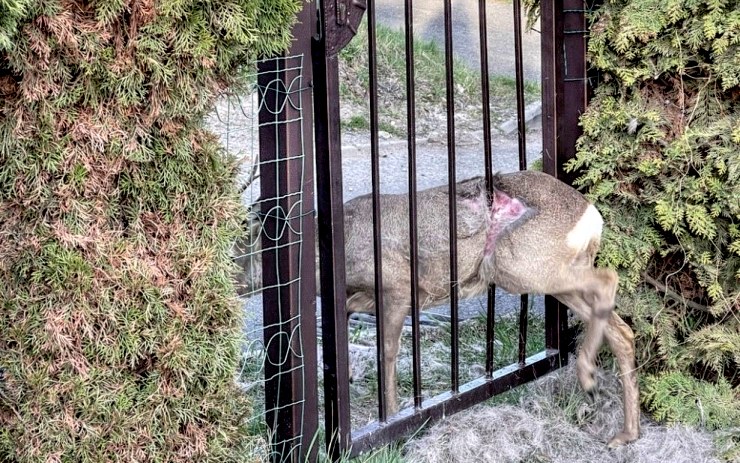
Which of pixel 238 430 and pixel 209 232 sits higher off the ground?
pixel 209 232

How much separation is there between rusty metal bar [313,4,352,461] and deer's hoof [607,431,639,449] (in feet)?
4.67

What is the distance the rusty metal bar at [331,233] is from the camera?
3.88m

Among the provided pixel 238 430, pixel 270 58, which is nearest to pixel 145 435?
pixel 238 430

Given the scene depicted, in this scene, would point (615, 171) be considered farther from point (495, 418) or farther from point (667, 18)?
point (495, 418)

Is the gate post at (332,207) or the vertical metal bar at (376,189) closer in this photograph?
the gate post at (332,207)

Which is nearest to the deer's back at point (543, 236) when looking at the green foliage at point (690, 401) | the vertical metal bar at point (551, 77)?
the vertical metal bar at point (551, 77)

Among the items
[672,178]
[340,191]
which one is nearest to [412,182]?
[340,191]

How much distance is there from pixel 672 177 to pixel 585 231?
0.49 metres

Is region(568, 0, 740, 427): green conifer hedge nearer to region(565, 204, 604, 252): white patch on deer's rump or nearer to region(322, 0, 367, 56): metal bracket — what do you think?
region(565, 204, 604, 252): white patch on deer's rump

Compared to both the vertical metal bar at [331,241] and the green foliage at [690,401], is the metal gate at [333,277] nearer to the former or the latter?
the vertical metal bar at [331,241]

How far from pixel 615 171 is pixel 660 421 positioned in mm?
1265

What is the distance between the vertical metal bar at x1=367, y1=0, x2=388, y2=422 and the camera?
13.3 ft

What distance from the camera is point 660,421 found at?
5055 mm

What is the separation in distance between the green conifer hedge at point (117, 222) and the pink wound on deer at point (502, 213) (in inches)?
75.3
